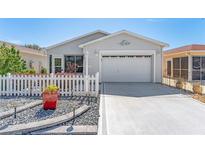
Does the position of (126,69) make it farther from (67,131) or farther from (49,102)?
(67,131)

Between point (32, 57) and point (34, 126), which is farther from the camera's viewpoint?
point (32, 57)

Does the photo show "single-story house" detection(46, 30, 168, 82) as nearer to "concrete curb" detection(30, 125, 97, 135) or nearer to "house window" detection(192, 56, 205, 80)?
"house window" detection(192, 56, 205, 80)

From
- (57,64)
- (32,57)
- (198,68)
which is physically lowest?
(198,68)

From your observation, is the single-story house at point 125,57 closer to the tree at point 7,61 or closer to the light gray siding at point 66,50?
the light gray siding at point 66,50

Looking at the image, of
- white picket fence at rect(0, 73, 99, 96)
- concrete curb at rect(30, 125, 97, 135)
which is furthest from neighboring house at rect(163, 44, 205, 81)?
concrete curb at rect(30, 125, 97, 135)

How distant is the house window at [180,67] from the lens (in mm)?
22158

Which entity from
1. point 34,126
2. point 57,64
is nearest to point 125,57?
point 57,64

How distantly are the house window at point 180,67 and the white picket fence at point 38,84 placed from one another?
12823 mm

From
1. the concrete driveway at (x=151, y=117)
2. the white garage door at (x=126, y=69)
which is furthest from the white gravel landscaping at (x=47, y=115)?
the white garage door at (x=126, y=69)

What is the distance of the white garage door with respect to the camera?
765 inches

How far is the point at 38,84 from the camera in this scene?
1210 cm

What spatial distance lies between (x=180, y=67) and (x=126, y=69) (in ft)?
23.1
